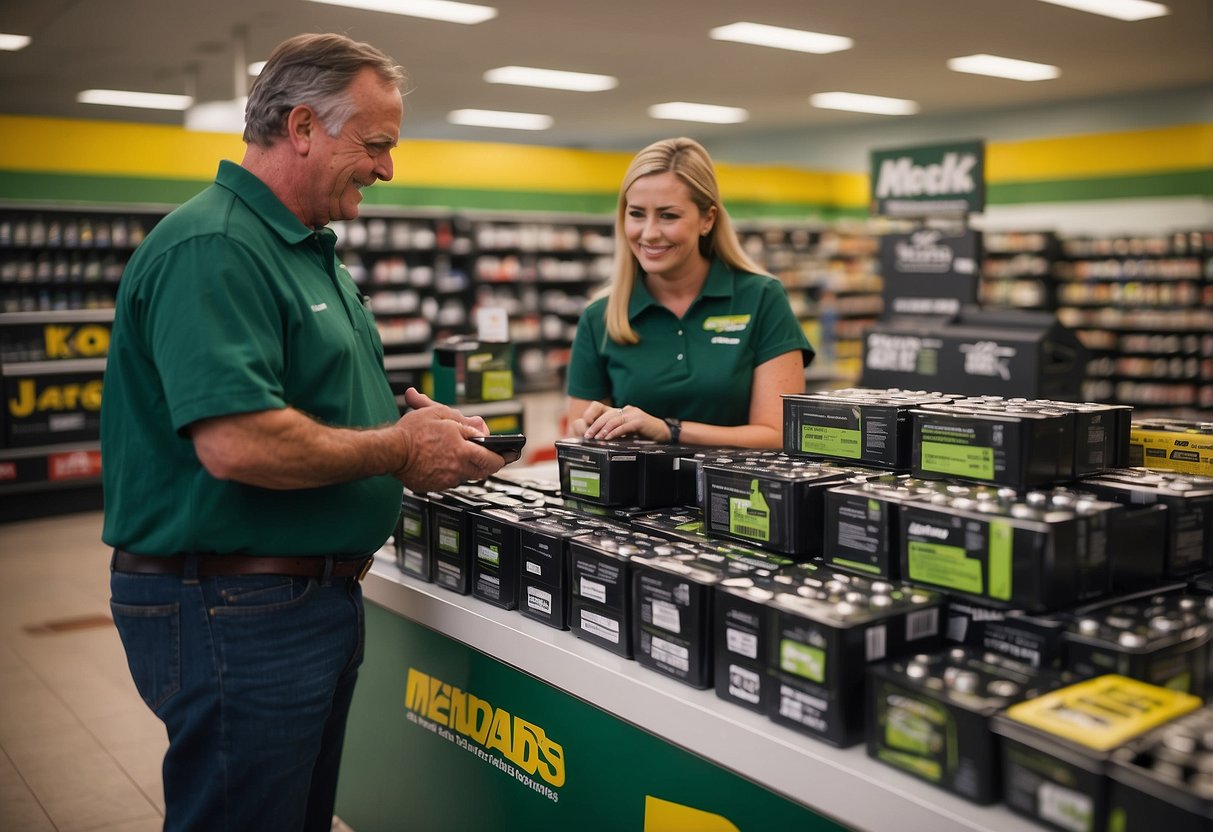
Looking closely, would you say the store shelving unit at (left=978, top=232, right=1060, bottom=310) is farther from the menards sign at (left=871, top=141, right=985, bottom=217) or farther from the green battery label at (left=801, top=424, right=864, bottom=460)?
the green battery label at (left=801, top=424, right=864, bottom=460)

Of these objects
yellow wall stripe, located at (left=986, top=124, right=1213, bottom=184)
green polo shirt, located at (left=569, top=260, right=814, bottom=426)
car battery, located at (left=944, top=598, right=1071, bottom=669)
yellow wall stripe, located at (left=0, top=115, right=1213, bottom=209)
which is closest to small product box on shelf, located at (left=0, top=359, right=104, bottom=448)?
yellow wall stripe, located at (left=0, top=115, right=1213, bottom=209)

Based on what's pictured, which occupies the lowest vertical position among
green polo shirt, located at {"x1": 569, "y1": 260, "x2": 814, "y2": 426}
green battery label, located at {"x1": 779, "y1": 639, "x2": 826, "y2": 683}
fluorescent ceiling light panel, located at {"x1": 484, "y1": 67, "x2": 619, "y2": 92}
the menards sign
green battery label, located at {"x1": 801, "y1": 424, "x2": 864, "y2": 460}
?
green battery label, located at {"x1": 779, "y1": 639, "x2": 826, "y2": 683}

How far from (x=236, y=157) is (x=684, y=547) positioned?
1036 cm

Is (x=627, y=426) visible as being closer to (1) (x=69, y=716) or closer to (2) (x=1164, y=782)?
(2) (x=1164, y=782)

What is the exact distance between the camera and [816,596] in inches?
62.9

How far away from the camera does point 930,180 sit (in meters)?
6.67

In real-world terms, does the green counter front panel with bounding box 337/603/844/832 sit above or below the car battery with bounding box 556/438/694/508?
below

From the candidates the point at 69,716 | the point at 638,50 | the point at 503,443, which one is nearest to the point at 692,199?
the point at 503,443

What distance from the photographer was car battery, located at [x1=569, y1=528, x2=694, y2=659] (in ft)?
6.11

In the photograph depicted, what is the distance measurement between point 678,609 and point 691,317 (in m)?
1.24

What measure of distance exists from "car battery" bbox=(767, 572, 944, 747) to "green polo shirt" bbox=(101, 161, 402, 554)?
821 millimetres

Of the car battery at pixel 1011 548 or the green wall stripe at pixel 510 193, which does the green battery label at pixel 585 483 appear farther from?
the green wall stripe at pixel 510 193

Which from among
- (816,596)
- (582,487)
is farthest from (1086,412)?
(582,487)

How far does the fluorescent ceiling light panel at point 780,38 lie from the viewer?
30.4 feet
